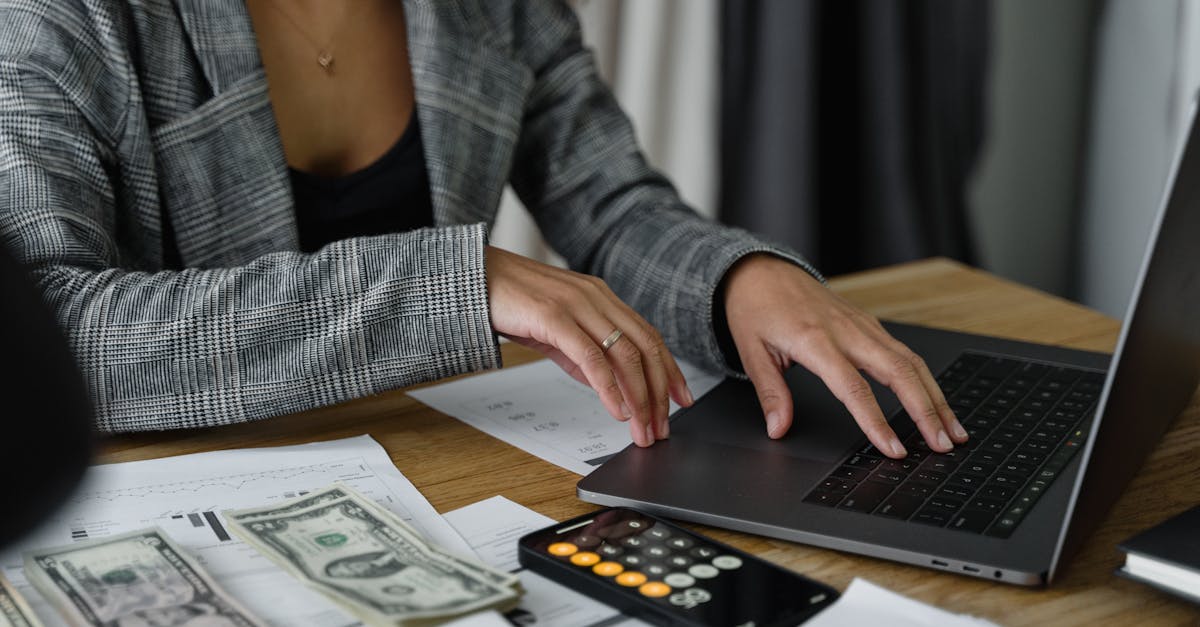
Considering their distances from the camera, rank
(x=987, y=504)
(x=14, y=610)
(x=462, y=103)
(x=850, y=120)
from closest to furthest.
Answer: (x=14, y=610) < (x=987, y=504) < (x=462, y=103) < (x=850, y=120)

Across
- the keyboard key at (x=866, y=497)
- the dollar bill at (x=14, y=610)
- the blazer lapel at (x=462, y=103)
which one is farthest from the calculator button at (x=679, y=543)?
the blazer lapel at (x=462, y=103)

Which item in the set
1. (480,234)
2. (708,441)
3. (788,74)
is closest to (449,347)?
(480,234)

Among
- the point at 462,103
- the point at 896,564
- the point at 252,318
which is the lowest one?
the point at 896,564

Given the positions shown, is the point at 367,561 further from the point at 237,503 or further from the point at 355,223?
the point at 355,223

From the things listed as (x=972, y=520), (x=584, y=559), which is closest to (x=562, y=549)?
(x=584, y=559)

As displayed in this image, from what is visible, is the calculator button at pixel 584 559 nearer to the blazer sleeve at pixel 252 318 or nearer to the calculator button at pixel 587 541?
the calculator button at pixel 587 541

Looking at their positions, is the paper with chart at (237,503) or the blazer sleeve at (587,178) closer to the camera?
the paper with chart at (237,503)

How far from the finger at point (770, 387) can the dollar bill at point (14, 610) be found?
449 mm

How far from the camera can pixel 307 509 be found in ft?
2.15

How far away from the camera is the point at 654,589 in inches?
22.5

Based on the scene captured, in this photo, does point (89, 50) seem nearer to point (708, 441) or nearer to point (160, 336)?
point (160, 336)

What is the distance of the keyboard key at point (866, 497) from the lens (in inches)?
26.1

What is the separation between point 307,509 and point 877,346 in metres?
0.40

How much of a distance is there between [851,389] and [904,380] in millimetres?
37
